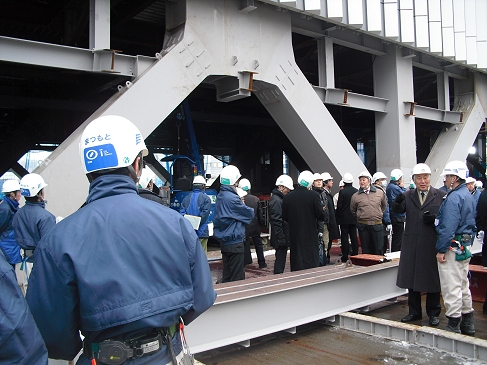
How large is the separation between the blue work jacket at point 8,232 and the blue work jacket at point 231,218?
9.66ft

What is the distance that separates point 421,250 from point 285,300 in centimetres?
175

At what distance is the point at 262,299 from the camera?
15.6ft

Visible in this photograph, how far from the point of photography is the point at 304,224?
667cm

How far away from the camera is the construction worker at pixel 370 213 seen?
26.0 feet

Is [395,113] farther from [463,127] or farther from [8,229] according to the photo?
[8,229]

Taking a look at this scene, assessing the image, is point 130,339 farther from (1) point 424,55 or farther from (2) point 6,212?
(1) point 424,55

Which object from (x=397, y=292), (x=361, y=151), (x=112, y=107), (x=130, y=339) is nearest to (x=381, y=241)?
(x=397, y=292)

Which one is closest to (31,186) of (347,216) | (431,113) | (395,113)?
(347,216)

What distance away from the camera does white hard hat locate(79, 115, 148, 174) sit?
76.4 inches

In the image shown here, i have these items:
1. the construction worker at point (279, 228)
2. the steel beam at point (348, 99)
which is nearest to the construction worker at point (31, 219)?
the construction worker at point (279, 228)

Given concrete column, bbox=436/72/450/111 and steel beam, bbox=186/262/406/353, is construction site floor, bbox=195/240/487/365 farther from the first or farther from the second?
concrete column, bbox=436/72/450/111

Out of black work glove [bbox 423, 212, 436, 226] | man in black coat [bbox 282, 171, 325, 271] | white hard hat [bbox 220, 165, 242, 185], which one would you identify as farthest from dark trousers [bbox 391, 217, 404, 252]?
white hard hat [bbox 220, 165, 242, 185]

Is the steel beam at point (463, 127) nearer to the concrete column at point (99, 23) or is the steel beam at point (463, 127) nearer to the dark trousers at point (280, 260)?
the dark trousers at point (280, 260)

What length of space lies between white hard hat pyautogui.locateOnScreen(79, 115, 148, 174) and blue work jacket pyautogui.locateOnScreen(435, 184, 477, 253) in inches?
155
